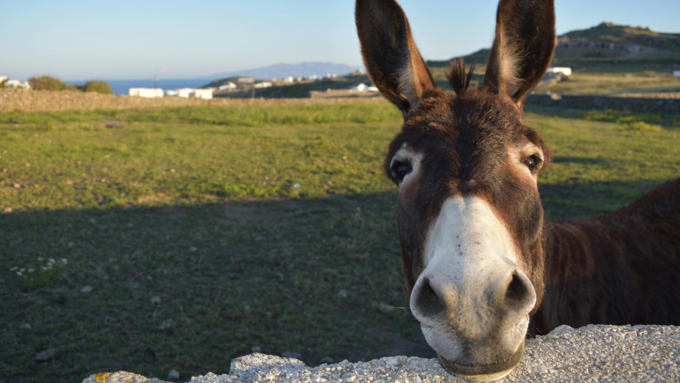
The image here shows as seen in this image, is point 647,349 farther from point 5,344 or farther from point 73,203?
point 73,203

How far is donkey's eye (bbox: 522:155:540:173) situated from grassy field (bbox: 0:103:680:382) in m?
1.43

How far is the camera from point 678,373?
1.36 meters

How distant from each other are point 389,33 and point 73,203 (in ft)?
22.0

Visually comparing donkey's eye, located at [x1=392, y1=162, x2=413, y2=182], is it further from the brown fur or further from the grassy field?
the grassy field

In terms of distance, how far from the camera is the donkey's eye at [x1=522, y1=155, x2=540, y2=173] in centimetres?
189

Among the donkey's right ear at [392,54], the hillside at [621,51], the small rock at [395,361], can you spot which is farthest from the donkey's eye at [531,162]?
the hillside at [621,51]

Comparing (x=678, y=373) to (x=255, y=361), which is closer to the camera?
(x=678, y=373)

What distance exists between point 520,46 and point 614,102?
81.1 feet

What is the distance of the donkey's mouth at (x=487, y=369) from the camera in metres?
1.33

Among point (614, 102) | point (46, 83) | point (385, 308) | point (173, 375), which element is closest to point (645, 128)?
point (614, 102)

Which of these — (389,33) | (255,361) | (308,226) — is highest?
(389,33)

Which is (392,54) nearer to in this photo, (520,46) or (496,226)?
(520,46)

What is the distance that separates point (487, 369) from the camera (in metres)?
1.33

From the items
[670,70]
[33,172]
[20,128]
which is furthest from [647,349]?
[670,70]
